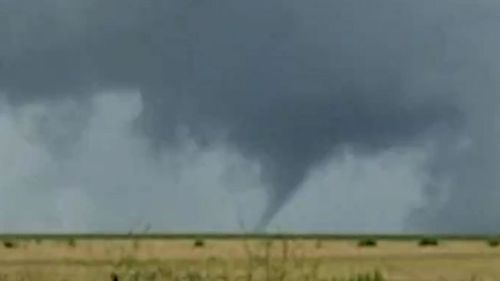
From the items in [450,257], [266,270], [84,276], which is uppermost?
[450,257]

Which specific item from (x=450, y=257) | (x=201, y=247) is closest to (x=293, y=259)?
(x=450, y=257)

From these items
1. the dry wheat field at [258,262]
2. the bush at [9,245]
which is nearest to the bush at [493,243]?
the dry wheat field at [258,262]

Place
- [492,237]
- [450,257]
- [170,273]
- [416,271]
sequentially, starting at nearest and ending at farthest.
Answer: [170,273], [416,271], [450,257], [492,237]

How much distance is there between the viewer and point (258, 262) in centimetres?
1409

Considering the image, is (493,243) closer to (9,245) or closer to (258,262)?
(9,245)

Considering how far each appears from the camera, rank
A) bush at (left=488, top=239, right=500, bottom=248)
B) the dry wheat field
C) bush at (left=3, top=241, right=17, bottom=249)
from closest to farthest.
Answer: the dry wheat field, bush at (left=3, top=241, right=17, bottom=249), bush at (left=488, top=239, right=500, bottom=248)

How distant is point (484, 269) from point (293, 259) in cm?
2103

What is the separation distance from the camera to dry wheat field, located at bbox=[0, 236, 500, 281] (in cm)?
1467

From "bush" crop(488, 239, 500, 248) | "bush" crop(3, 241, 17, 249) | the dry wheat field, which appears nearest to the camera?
the dry wheat field

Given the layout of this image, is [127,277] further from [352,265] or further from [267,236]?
[352,265]

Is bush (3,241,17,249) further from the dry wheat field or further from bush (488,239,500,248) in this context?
bush (488,239,500,248)

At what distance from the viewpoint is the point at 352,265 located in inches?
1404

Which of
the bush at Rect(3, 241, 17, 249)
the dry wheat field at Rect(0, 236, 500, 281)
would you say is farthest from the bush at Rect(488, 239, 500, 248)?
the bush at Rect(3, 241, 17, 249)

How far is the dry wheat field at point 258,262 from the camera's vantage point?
14.7 m
